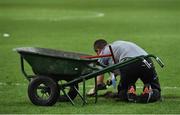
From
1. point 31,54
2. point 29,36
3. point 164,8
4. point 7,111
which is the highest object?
point 164,8

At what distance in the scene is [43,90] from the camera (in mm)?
12078

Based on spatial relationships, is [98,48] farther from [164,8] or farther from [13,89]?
[164,8]

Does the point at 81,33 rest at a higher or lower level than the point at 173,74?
higher

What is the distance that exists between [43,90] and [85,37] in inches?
604

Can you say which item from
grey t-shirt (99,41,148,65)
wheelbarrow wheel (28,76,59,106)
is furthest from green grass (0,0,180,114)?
grey t-shirt (99,41,148,65)

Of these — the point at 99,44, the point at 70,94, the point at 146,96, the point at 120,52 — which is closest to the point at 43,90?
the point at 70,94

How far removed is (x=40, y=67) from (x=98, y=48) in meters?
1.20

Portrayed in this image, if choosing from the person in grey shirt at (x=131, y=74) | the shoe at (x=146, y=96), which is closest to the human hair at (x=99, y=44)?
the person in grey shirt at (x=131, y=74)

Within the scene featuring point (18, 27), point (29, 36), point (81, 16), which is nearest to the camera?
point (29, 36)

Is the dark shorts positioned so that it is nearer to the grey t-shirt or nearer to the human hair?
the grey t-shirt

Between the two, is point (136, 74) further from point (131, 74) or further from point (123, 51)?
point (123, 51)

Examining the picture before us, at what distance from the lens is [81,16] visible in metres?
38.9

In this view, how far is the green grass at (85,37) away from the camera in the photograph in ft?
39.7

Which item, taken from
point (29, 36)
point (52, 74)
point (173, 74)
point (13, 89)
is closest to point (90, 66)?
point (52, 74)
